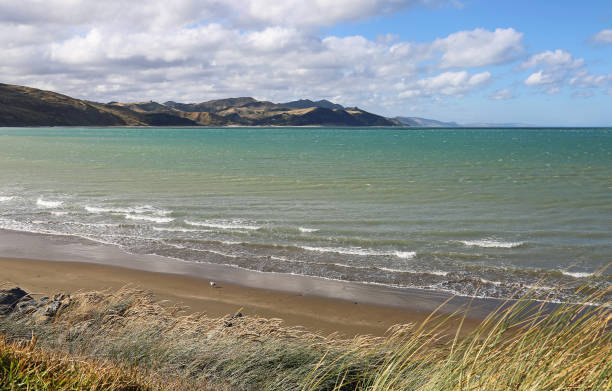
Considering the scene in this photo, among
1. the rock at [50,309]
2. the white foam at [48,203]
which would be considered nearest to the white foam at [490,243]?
the rock at [50,309]

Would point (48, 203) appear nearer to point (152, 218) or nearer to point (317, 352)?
point (152, 218)

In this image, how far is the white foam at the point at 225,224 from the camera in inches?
612

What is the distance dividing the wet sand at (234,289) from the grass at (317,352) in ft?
9.11

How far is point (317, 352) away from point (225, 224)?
37.3 ft

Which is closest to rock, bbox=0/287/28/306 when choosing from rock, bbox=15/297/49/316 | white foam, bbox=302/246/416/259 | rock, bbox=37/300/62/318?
rock, bbox=15/297/49/316

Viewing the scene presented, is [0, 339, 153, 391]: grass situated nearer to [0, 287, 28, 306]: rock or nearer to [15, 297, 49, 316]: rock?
[15, 297, 49, 316]: rock

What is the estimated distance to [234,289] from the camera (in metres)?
10.3

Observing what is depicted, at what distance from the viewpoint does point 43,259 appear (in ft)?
41.4

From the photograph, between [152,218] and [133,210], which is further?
[133,210]

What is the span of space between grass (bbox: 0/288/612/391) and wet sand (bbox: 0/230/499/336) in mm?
2777

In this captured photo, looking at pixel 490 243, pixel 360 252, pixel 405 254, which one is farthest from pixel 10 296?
pixel 490 243

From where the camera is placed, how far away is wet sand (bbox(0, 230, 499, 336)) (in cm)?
894

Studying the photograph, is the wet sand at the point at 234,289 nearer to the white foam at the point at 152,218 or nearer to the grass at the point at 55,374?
the white foam at the point at 152,218

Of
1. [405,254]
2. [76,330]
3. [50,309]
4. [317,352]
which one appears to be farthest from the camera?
[405,254]
